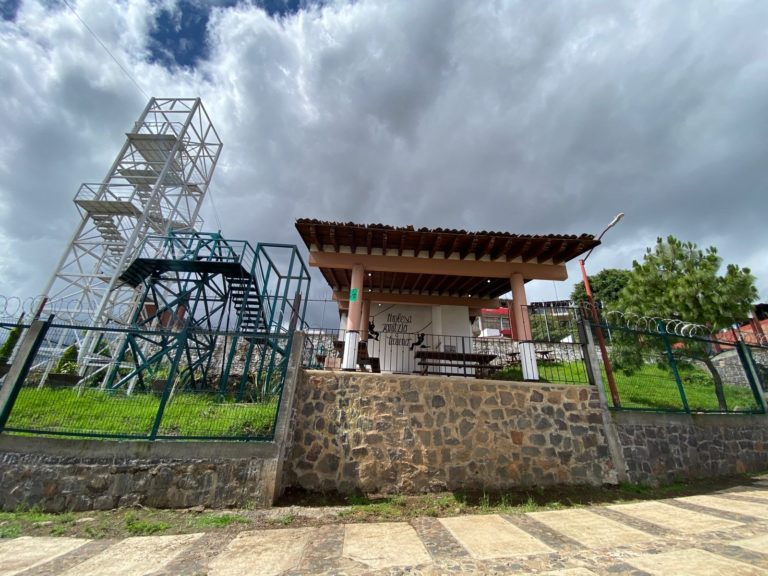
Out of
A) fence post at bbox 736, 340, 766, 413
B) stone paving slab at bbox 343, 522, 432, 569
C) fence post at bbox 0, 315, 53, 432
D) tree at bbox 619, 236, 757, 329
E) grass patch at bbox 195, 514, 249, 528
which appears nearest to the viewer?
stone paving slab at bbox 343, 522, 432, 569

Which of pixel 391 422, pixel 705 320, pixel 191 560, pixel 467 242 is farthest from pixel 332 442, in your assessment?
pixel 705 320

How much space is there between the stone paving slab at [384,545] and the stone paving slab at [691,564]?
5.96ft

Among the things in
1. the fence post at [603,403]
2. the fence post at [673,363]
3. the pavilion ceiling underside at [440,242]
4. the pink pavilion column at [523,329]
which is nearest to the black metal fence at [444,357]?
the pink pavilion column at [523,329]

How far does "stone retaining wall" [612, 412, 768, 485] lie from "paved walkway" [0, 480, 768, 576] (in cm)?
159

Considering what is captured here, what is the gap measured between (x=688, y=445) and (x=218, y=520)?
8095mm

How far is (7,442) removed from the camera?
3928 mm

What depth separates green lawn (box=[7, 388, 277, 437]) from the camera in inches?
164

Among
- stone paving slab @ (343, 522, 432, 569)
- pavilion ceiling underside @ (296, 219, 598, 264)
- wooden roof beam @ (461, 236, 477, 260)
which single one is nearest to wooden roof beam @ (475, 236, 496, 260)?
pavilion ceiling underside @ (296, 219, 598, 264)

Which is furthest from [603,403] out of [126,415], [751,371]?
[126,415]

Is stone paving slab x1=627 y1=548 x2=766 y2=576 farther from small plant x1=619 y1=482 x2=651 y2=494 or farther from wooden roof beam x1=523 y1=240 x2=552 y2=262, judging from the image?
wooden roof beam x1=523 y1=240 x2=552 y2=262

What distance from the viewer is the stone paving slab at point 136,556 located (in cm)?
251

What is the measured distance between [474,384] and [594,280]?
90.1 feet

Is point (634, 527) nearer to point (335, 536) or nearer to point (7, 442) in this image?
point (335, 536)

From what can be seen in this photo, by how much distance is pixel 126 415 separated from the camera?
4320 millimetres
